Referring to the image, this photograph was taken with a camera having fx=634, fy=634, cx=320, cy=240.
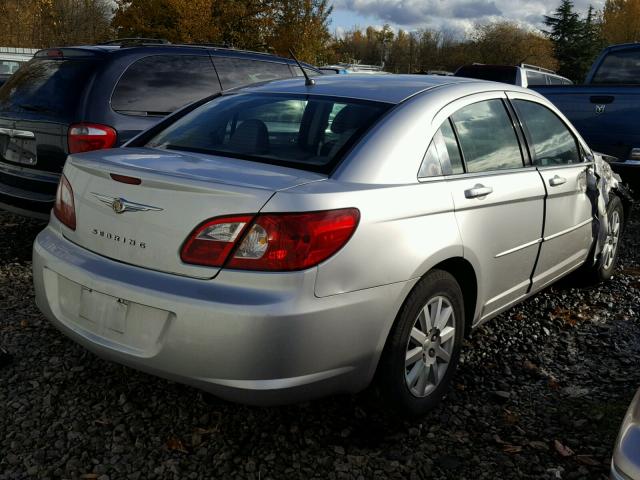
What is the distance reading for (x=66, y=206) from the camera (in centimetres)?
287

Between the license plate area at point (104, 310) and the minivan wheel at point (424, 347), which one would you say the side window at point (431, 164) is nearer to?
the minivan wheel at point (424, 347)

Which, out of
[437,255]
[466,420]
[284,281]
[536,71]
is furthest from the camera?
[536,71]

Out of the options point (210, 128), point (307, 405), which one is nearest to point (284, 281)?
point (307, 405)

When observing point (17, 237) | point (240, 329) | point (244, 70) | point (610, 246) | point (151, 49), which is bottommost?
point (17, 237)

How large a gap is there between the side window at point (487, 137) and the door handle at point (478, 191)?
115 mm

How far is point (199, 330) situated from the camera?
2.27 m

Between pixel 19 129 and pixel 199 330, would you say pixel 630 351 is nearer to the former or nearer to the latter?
pixel 199 330

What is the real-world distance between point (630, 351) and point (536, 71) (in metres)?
10.3

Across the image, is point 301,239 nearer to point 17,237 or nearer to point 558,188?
point 558,188

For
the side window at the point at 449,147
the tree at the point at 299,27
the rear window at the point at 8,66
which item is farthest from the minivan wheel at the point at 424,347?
the tree at the point at 299,27

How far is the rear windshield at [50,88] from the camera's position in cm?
485

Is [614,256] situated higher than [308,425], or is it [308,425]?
[614,256]

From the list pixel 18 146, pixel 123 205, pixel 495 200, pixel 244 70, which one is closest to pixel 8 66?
pixel 244 70

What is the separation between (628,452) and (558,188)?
230 centimetres
